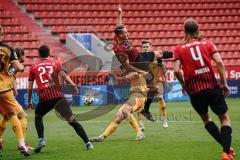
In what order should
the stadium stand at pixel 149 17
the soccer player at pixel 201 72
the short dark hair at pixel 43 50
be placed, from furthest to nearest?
the stadium stand at pixel 149 17 → the short dark hair at pixel 43 50 → the soccer player at pixel 201 72

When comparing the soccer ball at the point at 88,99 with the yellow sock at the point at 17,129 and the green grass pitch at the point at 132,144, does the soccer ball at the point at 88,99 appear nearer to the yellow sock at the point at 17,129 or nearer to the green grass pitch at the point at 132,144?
the green grass pitch at the point at 132,144

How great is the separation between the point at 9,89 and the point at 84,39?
21895mm

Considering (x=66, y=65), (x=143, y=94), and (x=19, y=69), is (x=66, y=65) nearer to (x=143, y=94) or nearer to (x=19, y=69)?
(x=143, y=94)

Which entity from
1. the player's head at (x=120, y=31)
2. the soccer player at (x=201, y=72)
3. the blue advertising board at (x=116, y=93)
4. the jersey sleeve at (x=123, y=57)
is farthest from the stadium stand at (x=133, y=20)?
the soccer player at (x=201, y=72)

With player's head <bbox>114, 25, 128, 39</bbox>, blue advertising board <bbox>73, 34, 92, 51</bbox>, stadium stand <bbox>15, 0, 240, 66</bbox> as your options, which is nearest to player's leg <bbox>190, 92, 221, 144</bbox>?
player's head <bbox>114, 25, 128, 39</bbox>

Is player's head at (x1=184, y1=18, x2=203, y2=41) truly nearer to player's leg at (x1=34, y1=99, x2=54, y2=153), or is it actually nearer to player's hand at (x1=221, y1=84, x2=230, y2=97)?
player's hand at (x1=221, y1=84, x2=230, y2=97)

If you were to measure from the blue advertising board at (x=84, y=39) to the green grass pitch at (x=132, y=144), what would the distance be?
1500cm

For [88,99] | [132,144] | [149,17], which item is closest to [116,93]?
[88,99]

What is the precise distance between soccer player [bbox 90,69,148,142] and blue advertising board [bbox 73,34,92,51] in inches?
761

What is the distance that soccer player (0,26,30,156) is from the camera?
10.1m

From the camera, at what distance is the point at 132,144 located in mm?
11953

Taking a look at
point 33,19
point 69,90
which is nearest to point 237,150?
point 69,90

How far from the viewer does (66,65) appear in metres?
27.8

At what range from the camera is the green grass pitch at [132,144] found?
10180mm
